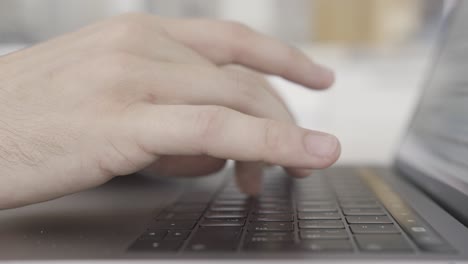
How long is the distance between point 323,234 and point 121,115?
0.63ft

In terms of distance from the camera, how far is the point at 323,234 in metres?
0.37

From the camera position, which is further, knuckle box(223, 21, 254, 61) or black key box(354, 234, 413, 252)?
knuckle box(223, 21, 254, 61)

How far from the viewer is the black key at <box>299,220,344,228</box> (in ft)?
1.31

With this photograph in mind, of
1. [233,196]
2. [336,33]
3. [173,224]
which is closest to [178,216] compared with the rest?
[173,224]

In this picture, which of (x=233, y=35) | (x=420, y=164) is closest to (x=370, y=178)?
(x=420, y=164)

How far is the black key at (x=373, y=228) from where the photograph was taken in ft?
1.24

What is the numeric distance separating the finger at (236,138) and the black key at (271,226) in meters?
0.05

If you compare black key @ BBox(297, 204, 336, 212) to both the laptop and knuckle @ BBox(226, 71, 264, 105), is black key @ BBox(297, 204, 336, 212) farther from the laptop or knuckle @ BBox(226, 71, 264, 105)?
knuckle @ BBox(226, 71, 264, 105)

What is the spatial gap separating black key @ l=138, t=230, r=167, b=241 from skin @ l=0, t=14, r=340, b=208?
0.25 feet

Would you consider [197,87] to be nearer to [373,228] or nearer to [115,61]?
[115,61]

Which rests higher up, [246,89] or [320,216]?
[246,89]

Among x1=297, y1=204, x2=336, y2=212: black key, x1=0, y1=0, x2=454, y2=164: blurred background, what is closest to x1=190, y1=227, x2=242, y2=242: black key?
Answer: x1=297, y1=204, x2=336, y2=212: black key

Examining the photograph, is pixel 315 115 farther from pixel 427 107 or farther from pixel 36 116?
pixel 36 116

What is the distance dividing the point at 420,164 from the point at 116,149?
37cm
